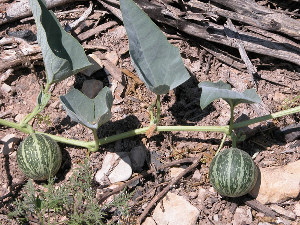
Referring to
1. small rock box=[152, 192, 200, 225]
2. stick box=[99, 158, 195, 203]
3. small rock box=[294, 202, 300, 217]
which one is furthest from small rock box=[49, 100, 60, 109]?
small rock box=[294, 202, 300, 217]

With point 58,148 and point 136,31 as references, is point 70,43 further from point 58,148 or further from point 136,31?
point 58,148

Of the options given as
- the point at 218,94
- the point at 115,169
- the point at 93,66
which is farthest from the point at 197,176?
the point at 93,66

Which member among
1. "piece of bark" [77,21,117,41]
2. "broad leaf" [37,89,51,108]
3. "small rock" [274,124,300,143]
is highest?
"piece of bark" [77,21,117,41]

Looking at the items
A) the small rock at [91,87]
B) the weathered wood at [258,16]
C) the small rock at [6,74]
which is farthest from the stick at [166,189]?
the small rock at [6,74]

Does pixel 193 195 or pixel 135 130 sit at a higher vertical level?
pixel 135 130

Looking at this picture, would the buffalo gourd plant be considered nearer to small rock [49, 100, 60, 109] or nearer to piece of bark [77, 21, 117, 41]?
small rock [49, 100, 60, 109]

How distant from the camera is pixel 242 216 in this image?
2887 millimetres

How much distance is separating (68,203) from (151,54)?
111 centimetres

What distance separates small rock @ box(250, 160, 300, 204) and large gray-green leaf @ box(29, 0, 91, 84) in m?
1.42

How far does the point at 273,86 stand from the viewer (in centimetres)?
332

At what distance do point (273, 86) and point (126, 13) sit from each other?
1.34m

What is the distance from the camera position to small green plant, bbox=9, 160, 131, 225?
2748 mm

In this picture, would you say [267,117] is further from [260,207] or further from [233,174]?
[260,207]

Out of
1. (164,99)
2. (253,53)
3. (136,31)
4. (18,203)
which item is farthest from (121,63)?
(18,203)
